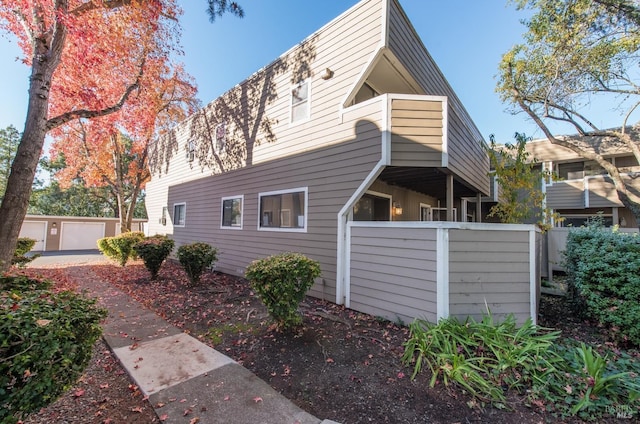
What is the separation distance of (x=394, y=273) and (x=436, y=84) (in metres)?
5.83

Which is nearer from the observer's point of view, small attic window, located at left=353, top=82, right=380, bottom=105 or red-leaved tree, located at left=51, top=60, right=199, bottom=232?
small attic window, located at left=353, top=82, right=380, bottom=105

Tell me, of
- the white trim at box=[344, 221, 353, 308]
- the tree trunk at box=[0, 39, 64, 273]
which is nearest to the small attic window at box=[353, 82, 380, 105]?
the white trim at box=[344, 221, 353, 308]

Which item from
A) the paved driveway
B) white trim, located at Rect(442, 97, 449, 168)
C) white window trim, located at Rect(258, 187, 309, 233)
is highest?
white trim, located at Rect(442, 97, 449, 168)

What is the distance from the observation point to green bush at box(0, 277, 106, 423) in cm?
162

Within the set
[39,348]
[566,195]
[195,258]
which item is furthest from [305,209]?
[566,195]

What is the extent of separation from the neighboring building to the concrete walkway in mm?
14884

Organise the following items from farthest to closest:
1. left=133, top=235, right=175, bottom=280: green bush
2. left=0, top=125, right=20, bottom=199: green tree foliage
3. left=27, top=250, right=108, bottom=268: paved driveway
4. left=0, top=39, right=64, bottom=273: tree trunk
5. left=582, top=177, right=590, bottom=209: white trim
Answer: left=0, top=125, right=20, bottom=199: green tree foliage
left=582, top=177, right=590, bottom=209: white trim
left=27, top=250, right=108, bottom=268: paved driveway
left=133, top=235, right=175, bottom=280: green bush
left=0, top=39, right=64, bottom=273: tree trunk

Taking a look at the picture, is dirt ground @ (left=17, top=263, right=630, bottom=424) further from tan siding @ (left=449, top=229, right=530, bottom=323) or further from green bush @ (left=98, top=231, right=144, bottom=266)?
green bush @ (left=98, top=231, right=144, bottom=266)

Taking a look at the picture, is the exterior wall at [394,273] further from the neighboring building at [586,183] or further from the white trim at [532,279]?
the neighboring building at [586,183]

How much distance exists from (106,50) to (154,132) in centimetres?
701

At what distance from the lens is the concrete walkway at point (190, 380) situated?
2.40 meters

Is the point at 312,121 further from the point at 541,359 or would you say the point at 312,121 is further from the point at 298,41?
the point at 541,359

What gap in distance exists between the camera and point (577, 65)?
920cm

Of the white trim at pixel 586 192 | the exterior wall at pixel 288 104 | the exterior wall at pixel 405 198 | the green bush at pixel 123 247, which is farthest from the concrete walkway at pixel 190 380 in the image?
the white trim at pixel 586 192
